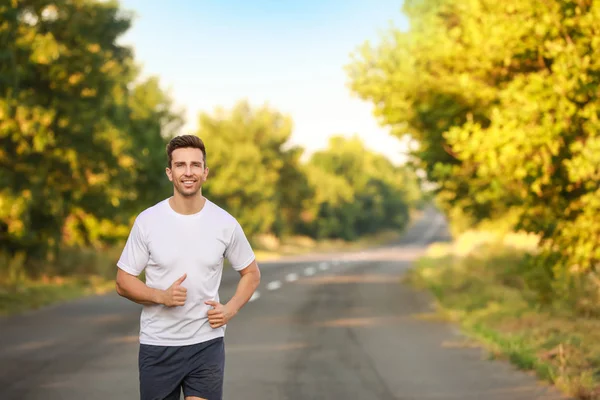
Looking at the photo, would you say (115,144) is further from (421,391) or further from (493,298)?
(421,391)

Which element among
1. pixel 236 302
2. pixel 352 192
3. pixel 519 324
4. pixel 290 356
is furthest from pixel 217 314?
pixel 352 192

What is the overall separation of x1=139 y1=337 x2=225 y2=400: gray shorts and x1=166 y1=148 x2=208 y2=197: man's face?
0.77 meters

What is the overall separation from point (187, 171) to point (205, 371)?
3.27ft

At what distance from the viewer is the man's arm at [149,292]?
4.25 m

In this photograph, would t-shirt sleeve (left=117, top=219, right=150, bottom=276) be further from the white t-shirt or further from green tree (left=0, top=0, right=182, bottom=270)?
green tree (left=0, top=0, right=182, bottom=270)

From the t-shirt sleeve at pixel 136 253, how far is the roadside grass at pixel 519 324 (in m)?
5.34

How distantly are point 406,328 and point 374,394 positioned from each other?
6207 mm

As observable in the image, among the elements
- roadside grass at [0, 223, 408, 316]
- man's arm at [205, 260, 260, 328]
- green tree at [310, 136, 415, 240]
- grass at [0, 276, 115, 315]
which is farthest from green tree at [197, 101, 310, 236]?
man's arm at [205, 260, 260, 328]

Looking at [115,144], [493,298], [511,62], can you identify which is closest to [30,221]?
[115,144]

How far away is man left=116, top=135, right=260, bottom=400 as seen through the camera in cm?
434

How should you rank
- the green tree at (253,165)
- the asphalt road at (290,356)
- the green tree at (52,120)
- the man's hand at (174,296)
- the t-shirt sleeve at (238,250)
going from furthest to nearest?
the green tree at (253,165), the green tree at (52,120), the asphalt road at (290,356), the t-shirt sleeve at (238,250), the man's hand at (174,296)

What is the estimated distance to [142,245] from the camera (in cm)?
438

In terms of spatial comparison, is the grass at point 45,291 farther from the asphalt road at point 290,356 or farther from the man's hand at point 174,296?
the man's hand at point 174,296

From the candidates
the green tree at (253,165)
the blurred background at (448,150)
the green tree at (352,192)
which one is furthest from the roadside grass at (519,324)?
the green tree at (352,192)
